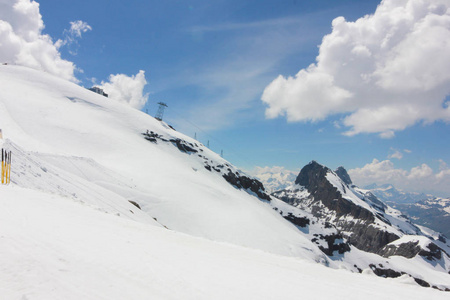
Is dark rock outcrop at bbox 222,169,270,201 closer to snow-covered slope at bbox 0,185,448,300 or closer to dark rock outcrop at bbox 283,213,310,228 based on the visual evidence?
dark rock outcrop at bbox 283,213,310,228

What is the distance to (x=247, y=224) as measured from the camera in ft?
200

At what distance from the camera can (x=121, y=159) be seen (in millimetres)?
60094

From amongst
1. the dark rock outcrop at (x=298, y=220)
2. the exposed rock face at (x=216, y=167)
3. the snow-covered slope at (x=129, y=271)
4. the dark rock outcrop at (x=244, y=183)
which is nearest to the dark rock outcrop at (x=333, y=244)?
the dark rock outcrop at (x=298, y=220)

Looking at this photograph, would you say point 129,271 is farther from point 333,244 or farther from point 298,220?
point 333,244

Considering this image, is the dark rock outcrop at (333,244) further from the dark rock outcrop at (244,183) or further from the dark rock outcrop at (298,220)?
the dark rock outcrop at (244,183)

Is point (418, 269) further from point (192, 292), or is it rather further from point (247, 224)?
point (192, 292)

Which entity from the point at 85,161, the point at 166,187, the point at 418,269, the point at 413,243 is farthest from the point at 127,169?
the point at 413,243

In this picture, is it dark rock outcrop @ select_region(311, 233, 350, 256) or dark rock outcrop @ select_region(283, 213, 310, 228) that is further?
dark rock outcrop @ select_region(283, 213, 310, 228)

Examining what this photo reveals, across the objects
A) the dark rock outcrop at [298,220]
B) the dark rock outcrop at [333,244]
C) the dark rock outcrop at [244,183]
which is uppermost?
the dark rock outcrop at [244,183]

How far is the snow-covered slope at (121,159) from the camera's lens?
4169 centimetres

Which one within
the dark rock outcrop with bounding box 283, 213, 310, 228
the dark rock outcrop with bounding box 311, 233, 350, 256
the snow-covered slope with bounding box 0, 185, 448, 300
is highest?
the snow-covered slope with bounding box 0, 185, 448, 300

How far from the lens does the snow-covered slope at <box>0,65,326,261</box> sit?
41694mm

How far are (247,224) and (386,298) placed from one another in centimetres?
5553

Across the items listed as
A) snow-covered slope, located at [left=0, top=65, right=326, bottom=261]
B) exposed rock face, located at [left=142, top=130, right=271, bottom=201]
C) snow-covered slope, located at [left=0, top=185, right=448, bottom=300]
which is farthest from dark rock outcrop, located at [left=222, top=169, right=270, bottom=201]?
snow-covered slope, located at [left=0, top=185, right=448, bottom=300]
